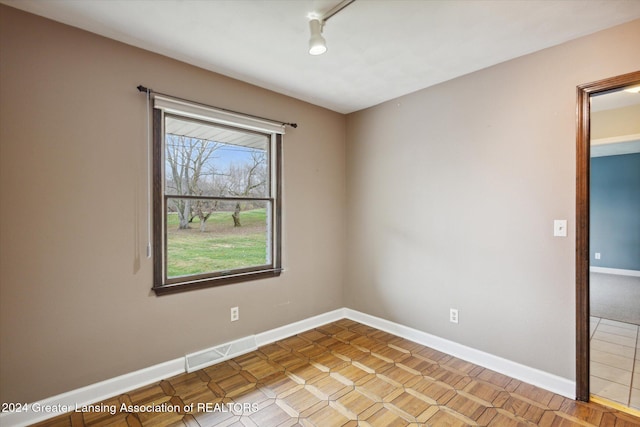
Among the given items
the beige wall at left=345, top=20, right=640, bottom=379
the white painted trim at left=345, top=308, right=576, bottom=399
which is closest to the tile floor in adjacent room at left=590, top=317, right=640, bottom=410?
the white painted trim at left=345, top=308, right=576, bottom=399

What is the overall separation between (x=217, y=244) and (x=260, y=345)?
3.57ft

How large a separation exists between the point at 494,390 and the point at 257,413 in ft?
5.68

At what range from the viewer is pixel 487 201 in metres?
2.61

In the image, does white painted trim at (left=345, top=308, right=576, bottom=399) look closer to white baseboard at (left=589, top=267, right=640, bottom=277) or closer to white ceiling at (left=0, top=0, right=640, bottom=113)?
white ceiling at (left=0, top=0, right=640, bottom=113)

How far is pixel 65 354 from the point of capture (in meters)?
2.01

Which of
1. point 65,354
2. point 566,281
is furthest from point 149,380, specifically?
point 566,281

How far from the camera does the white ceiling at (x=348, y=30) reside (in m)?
1.82

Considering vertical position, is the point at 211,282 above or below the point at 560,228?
below

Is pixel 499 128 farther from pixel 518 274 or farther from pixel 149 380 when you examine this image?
pixel 149 380

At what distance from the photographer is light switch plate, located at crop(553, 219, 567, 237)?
2.20m

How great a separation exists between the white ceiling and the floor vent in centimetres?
247

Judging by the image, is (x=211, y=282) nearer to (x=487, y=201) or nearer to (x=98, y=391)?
(x=98, y=391)

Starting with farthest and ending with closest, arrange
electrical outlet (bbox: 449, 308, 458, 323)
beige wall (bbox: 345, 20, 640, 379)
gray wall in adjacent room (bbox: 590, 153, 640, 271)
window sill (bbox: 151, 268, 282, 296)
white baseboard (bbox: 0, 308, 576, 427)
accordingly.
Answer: gray wall in adjacent room (bbox: 590, 153, 640, 271), electrical outlet (bbox: 449, 308, 458, 323), window sill (bbox: 151, 268, 282, 296), beige wall (bbox: 345, 20, 640, 379), white baseboard (bbox: 0, 308, 576, 427)

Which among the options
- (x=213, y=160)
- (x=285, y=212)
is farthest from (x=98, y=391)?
(x=285, y=212)
